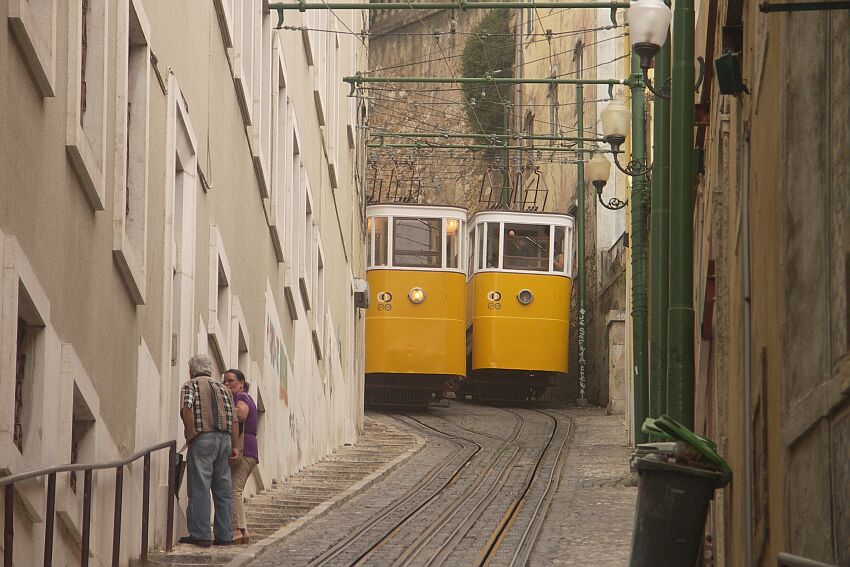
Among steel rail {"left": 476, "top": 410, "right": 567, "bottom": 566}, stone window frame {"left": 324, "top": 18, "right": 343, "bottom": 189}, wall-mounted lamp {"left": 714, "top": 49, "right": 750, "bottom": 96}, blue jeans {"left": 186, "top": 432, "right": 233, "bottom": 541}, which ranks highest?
stone window frame {"left": 324, "top": 18, "right": 343, "bottom": 189}

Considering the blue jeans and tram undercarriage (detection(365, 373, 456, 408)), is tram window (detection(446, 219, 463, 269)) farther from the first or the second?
the blue jeans

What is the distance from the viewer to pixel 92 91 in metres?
9.08

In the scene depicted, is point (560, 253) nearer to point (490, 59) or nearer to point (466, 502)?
point (466, 502)

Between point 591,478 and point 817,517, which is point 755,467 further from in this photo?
point 591,478

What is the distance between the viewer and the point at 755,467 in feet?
24.3

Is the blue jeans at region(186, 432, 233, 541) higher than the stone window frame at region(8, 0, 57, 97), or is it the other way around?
the stone window frame at region(8, 0, 57, 97)

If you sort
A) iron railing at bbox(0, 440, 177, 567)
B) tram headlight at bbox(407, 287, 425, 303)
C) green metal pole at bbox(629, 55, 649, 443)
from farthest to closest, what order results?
tram headlight at bbox(407, 287, 425, 303) → green metal pole at bbox(629, 55, 649, 443) → iron railing at bbox(0, 440, 177, 567)

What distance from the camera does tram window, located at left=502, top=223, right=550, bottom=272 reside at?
32438mm

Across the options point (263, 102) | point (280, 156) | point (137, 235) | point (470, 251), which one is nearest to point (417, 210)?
point (470, 251)

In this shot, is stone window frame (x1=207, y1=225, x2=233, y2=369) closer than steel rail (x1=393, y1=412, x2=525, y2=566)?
No

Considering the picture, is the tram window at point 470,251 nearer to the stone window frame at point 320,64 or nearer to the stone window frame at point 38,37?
the stone window frame at point 320,64

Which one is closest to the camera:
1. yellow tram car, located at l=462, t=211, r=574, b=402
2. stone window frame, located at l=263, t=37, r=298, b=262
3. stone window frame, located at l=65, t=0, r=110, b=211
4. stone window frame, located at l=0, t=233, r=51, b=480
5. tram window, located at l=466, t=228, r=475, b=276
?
stone window frame, located at l=0, t=233, r=51, b=480

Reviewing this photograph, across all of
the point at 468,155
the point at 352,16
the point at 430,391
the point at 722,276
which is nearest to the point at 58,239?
the point at 722,276

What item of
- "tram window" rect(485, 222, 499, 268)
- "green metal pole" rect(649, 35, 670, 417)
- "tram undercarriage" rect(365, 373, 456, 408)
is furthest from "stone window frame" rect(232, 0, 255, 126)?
"tram window" rect(485, 222, 499, 268)
